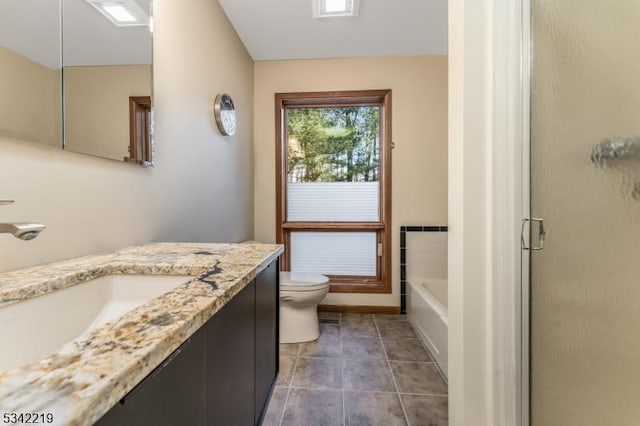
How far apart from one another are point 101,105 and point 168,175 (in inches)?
17.6

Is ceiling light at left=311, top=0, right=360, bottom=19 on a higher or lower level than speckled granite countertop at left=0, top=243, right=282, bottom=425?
higher

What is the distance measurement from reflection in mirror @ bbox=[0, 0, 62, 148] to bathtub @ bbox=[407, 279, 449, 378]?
1886 mm

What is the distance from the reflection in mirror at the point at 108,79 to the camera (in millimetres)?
925

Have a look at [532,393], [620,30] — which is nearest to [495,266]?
[532,393]

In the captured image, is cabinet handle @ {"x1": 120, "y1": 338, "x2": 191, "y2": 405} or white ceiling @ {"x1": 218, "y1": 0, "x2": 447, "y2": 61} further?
white ceiling @ {"x1": 218, "y1": 0, "x2": 447, "y2": 61}

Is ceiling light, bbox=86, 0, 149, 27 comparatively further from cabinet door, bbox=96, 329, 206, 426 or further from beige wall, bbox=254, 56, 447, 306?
beige wall, bbox=254, 56, 447, 306

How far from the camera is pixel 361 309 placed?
2.65 m

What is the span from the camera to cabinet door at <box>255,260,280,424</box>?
1112mm

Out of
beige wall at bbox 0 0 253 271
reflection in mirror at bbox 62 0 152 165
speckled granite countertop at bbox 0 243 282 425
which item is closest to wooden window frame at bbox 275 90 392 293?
beige wall at bbox 0 0 253 271

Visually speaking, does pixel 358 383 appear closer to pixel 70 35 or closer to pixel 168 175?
pixel 168 175

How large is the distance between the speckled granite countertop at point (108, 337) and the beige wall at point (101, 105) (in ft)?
1.28

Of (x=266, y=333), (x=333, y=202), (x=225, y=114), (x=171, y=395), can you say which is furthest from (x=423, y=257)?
(x=171, y=395)

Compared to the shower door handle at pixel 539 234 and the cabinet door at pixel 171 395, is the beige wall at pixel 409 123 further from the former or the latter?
the cabinet door at pixel 171 395

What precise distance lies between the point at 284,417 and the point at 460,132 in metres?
1.42
